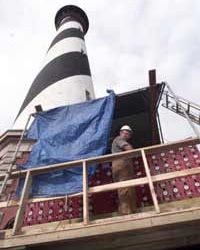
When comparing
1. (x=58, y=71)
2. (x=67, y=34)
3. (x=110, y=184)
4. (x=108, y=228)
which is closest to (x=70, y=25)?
(x=67, y=34)

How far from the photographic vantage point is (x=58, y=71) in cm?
1303

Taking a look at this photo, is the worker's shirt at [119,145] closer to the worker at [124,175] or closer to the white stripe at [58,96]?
the worker at [124,175]

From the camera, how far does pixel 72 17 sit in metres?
18.9

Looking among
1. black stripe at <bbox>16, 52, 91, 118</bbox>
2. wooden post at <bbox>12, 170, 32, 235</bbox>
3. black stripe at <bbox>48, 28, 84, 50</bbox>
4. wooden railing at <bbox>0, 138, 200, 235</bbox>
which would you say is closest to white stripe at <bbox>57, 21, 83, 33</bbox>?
black stripe at <bbox>48, 28, 84, 50</bbox>

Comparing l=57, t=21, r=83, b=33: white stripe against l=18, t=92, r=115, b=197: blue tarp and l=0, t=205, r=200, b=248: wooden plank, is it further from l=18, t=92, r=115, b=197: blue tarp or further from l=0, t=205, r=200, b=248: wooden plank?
l=0, t=205, r=200, b=248: wooden plank

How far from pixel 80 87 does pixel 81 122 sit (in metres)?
5.42

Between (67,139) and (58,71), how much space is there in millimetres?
6424

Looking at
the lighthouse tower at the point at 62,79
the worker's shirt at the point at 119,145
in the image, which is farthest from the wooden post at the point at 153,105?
the lighthouse tower at the point at 62,79

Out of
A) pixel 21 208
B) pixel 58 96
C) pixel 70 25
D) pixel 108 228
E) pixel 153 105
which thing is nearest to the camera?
pixel 108 228

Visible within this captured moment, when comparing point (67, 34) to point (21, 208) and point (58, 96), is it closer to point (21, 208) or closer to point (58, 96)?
point (58, 96)

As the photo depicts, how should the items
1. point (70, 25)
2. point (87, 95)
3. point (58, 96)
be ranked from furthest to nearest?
point (70, 25), point (87, 95), point (58, 96)

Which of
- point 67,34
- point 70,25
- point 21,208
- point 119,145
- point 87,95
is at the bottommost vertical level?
point 21,208

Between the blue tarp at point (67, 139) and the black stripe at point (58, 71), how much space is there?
16.7 feet

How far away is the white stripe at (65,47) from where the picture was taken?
1439cm
